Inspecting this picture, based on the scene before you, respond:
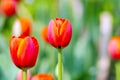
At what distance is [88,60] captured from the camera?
279 cm

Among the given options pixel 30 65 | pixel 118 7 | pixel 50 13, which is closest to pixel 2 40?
pixel 50 13

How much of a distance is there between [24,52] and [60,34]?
5.2 inches

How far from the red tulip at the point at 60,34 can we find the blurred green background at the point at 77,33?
2.35 ft

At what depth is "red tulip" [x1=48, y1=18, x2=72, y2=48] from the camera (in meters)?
1.41

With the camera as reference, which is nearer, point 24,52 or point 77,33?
point 24,52

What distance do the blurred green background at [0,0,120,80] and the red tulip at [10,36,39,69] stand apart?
76 cm

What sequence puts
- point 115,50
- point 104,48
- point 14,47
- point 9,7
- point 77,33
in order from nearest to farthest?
1. point 14,47
2. point 115,50
3. point 104,48
4. point 77,33
5. point 9,7

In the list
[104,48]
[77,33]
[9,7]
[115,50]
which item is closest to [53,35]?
[115,50]

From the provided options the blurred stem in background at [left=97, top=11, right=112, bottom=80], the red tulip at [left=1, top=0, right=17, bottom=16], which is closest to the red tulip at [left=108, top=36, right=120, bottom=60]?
the blurred stem in background at [left=97, top=11, right=112, bottom=80]

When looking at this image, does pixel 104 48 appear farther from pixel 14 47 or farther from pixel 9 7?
pixel 14 47

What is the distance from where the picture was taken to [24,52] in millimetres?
1348

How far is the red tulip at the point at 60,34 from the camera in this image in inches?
55.4

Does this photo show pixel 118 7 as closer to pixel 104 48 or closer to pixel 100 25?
pixel 100 25

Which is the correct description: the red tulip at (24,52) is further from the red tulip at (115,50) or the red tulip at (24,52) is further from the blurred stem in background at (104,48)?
A: the blurred stem in background at (104,48)
